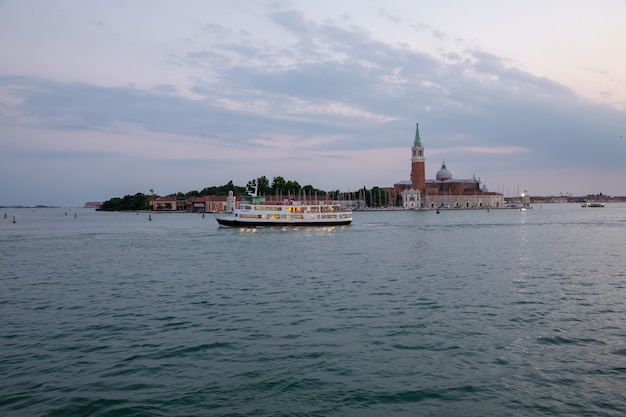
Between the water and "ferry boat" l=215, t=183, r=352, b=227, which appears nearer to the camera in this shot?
the water

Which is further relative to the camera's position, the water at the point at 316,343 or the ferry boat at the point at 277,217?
the ferry boat at the point at 277,217

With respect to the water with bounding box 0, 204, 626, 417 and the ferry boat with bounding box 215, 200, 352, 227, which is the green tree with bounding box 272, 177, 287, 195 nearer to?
the ferry boat with bounding box 215, 200, 352, 227

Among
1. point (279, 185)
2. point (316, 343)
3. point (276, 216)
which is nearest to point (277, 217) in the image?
point (276, 216)

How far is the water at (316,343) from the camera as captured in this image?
9531 mm

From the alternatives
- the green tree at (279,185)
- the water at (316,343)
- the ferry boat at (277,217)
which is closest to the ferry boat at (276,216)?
Answer: the ferry boat at (277,217)

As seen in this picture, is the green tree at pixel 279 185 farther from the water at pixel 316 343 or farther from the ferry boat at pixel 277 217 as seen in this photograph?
the water at pixel 316 343

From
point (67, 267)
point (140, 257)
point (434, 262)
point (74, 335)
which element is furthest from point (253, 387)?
point (140, 257)

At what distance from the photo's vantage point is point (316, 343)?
13.2 meters

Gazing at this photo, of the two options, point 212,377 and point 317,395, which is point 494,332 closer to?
point 317,395

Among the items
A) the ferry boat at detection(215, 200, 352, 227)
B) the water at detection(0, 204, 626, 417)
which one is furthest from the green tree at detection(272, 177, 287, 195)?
the water at detection(0, 204, 626, 417)

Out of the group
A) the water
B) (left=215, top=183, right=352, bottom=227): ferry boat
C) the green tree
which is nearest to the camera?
the water

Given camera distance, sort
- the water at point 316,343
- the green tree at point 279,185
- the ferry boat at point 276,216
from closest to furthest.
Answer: the water at point 316,343
the ferry boat at point 276,216
the green tree at point 279,185

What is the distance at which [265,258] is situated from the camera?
116 ft

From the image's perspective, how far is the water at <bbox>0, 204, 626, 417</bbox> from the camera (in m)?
9.53
